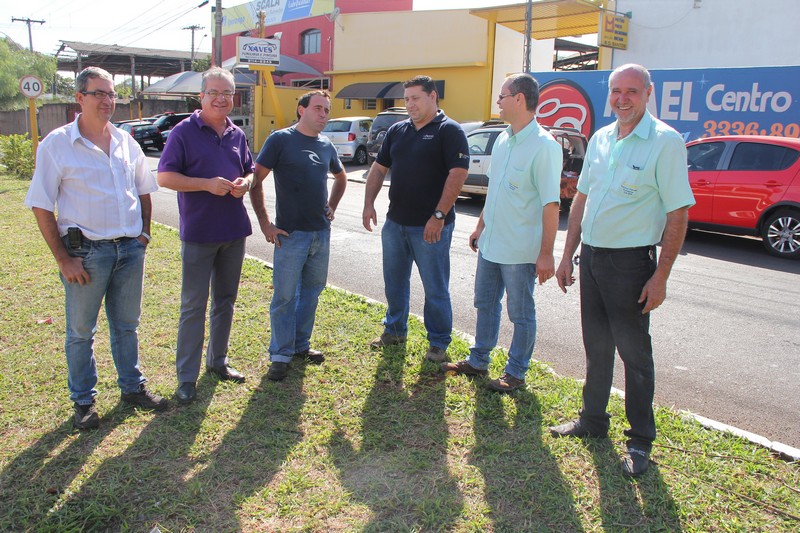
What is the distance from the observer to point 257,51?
86.8 feet

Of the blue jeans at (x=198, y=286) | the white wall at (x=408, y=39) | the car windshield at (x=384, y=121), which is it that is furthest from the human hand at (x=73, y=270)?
the white wall at (x=408, y=39)

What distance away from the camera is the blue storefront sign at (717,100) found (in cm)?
1399

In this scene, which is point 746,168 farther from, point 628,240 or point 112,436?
point 112,436

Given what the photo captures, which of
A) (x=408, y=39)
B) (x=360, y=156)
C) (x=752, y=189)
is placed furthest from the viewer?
(x=408, y=39)

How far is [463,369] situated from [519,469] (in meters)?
1.18

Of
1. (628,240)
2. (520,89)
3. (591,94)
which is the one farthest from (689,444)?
(591,94)

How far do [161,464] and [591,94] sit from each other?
16436mm

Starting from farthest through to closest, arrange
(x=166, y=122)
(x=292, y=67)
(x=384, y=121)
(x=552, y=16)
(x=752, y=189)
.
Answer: (x=292, y=67), (x=166, y=122), (x=552, y=16), (x=384, y=121), (x=752, y=189)

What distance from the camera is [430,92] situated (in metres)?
4.36

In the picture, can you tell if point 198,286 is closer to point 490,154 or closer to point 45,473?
point 45,473

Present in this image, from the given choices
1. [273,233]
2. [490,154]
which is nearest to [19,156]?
[490,154]

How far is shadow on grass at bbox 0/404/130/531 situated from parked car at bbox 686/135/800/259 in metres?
8.97

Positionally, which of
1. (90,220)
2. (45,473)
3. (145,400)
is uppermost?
(90,220)

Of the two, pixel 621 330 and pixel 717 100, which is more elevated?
pixel 717 100
